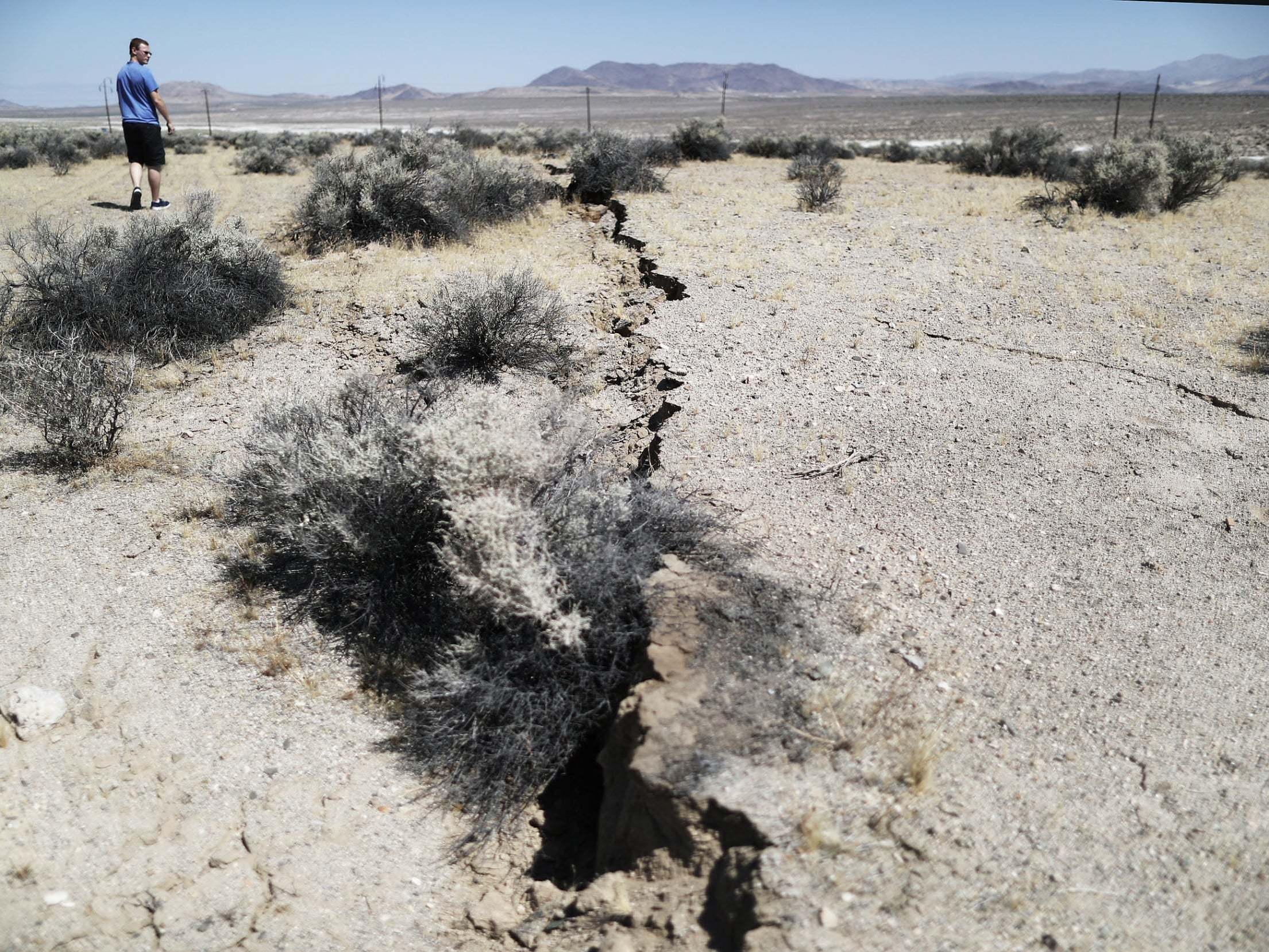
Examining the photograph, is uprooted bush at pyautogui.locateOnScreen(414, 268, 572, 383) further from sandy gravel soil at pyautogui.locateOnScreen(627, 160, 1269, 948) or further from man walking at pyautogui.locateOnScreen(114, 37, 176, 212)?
A: man walking at pyautogui.locateOnScreen(114, 37, 176, 212)

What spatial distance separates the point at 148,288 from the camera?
23.6ft

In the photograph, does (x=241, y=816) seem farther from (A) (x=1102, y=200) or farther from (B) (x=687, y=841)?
(A) (x=1102, y=200)

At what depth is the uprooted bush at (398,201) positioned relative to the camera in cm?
1018

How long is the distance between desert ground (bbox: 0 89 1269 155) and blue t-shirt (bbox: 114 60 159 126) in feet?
22.9

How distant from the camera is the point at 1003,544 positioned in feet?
14.2

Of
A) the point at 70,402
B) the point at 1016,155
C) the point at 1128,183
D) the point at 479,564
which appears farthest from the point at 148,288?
the point at 1016,155

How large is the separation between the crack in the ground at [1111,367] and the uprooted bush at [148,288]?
18.4 feet

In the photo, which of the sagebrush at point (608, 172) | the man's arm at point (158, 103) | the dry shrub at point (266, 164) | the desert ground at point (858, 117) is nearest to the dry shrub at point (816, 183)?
the sagebrush at point (608, 172)

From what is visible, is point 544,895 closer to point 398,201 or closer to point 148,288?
point 148,288

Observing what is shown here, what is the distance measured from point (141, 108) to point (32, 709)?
9.58 m

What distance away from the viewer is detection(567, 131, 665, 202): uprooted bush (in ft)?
46.3

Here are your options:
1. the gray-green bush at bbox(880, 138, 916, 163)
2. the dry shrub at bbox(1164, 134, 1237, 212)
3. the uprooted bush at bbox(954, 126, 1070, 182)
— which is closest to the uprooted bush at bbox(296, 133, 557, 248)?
the dry shrub at bbox(1164, 134, 1237, 212)

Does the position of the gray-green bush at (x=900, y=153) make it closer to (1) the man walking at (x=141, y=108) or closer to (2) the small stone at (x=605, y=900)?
(1) the man walking at (x=141, y=108)

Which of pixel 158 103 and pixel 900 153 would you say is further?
pixel 900 153
